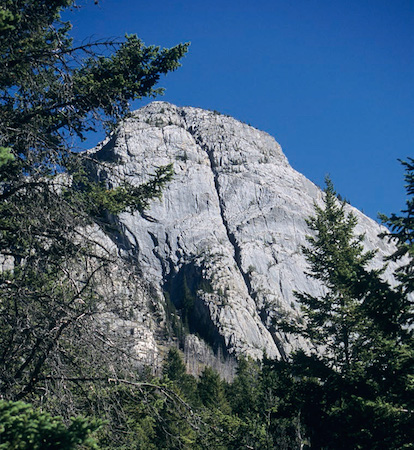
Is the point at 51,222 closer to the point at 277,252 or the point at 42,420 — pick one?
the point at 42,420

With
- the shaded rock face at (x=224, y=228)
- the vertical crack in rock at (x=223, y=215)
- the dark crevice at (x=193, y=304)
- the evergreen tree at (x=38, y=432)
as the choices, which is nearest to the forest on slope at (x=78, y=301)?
the evergreen tree at (x=38, y=432)

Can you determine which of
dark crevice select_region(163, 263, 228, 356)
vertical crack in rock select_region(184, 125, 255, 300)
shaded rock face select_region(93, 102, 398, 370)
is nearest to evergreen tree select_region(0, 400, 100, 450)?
shaded rock face select_region(93, 102, 398, 370)

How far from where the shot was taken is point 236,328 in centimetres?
9138

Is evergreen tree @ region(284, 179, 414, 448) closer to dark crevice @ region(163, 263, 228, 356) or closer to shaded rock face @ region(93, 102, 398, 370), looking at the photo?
shaded rock face @ region(93, 102, 398, 370)

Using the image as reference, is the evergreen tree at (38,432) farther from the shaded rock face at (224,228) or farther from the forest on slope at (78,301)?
the shaded rock face at (224,228)

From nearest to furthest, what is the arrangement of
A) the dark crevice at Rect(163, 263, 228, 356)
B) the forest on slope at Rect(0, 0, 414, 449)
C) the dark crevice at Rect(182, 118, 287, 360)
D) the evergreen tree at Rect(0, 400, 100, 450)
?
the evergreen tree at Rect(0, 400, 100, 450) < the forest on slope at Rect(0, 0, 414, 449) < the dark crevice at Rect(163, 263, 228, 356) < the dark crevice at Rect(182, 118, 287, 360)

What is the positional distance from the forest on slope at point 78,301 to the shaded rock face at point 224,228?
7213 cm

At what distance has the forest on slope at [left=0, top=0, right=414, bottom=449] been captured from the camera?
4.27 metres

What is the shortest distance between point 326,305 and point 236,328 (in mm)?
80143

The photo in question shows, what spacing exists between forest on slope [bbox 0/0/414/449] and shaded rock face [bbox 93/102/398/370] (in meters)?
72.1

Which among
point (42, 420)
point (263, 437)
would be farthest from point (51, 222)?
point (263, 437)

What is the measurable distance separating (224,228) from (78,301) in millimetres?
112954

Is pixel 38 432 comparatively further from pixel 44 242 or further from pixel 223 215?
pixel 223 215

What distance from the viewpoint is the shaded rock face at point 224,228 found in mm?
94375
